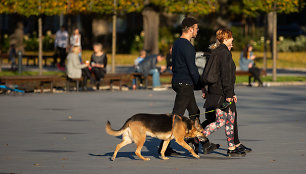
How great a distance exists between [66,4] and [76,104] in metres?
9.97

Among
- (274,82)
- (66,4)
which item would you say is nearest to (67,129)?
(274,82)

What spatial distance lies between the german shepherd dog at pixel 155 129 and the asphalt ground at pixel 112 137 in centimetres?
26

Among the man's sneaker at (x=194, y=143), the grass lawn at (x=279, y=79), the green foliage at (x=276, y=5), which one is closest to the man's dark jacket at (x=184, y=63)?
the man's sneaker at (x=194, y=143)

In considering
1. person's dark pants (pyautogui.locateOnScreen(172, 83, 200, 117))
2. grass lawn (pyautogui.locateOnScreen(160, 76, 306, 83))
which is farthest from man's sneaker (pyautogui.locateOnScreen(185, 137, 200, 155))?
grass lawn (pyautogui.locateOnScreen(160, 76, 306, 83))

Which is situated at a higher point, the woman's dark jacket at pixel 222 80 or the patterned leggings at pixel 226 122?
the woman's dark jacket at pixel 222 80

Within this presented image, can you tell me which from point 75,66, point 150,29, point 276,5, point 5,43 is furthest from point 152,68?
point 5,43

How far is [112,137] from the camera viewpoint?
1245 cm

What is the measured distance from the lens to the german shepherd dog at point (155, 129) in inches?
386

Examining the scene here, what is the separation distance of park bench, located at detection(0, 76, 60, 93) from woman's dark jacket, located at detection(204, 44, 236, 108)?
39.3 ft

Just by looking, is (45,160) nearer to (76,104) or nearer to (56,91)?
(76,104)

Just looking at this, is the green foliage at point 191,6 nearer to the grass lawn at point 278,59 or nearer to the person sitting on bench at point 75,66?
the person sitting on bench at point 75,66

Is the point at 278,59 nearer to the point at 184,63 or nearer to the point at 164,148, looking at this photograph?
the point at 184,63

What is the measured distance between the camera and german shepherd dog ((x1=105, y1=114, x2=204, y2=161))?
9.80 m

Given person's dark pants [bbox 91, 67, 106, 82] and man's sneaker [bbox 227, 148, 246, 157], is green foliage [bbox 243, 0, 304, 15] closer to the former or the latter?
person's dark pants [bbox 91, 67, 106, 82]
